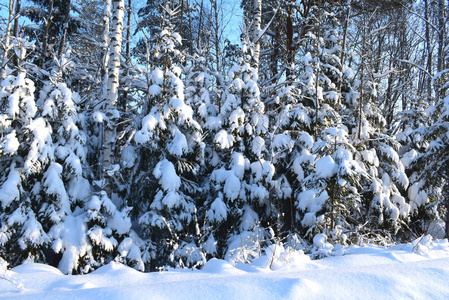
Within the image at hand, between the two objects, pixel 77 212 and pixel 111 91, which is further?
pixel 111 91

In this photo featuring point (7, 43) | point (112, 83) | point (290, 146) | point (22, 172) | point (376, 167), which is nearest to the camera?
point (22, 172)

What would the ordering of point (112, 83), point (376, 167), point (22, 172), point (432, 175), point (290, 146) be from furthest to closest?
point (376, 167), point (432, 175), point (290, 146), point (112, 83), point (22, 172)

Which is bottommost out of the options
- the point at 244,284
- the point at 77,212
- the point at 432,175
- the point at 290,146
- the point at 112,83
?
the point at 77,212

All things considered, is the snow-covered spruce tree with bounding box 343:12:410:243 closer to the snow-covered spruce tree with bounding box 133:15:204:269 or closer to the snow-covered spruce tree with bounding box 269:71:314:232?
the snow-covered spruce tree with bounding box 269:71:314:232

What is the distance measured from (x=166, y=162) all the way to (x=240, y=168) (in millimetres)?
1718

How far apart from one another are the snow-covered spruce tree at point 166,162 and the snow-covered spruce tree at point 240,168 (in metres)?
0.58

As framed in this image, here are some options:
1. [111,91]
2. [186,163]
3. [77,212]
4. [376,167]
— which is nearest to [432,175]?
[376,167]

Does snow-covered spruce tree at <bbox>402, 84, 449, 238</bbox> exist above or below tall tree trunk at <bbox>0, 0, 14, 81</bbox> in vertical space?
below

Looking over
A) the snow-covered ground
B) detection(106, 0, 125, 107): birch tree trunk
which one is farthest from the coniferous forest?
the snow-covered ground

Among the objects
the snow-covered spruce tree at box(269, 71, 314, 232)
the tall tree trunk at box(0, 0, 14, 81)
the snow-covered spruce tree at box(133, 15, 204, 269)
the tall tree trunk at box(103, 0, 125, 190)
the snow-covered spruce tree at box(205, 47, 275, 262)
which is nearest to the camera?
the tall tree trunk at box(0, 0, 14, 81)

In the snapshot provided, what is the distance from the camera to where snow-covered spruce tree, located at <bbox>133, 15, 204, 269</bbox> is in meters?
6.67

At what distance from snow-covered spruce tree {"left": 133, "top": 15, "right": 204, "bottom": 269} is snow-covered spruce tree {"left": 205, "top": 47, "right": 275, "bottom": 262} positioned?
1.91ft

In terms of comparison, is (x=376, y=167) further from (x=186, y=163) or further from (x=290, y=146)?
(x=186, y=163)

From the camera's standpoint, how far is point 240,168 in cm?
722
